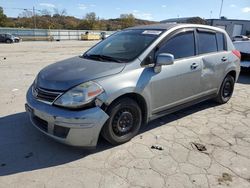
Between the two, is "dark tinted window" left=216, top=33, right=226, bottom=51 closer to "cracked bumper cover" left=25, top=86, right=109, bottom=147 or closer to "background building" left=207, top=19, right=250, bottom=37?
"cracked bumper cover" left=25, top=86, right=109, bottom=147

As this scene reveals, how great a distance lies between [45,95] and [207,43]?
128 inches

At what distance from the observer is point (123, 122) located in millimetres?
3689

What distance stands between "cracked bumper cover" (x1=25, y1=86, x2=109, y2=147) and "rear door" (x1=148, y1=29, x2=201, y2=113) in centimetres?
108

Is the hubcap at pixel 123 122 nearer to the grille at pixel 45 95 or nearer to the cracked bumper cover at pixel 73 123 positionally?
the cracked bumper cover at pixel 73 123

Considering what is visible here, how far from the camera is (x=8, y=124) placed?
14.5 ft

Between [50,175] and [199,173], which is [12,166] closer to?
[50,175]

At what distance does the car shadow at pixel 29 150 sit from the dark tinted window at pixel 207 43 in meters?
1.70

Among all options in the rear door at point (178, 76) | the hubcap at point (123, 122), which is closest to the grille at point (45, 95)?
the hubcap at point (123, 122)

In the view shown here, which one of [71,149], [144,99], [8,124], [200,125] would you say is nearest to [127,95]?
[144,99]

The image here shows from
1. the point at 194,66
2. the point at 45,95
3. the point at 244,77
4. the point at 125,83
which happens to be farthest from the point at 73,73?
the point at 244,77

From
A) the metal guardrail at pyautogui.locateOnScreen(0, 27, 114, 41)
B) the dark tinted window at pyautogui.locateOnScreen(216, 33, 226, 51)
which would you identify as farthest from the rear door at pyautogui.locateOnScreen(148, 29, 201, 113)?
the metal guardrail at pyautogui.locateOnScreen(0, 27, 114, 41)

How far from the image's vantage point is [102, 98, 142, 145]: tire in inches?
135

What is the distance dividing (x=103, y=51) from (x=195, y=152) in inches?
88.0

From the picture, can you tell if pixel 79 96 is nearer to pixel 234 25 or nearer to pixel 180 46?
pixel 180 46
